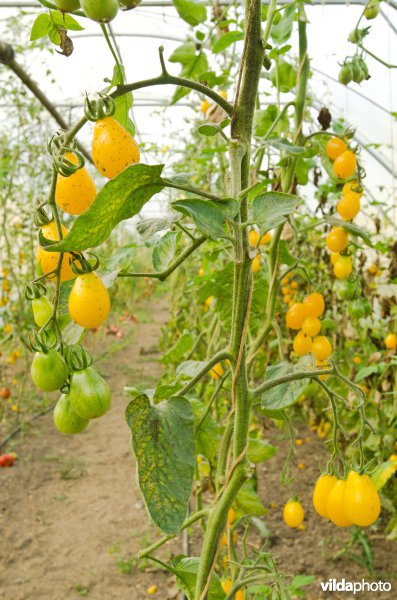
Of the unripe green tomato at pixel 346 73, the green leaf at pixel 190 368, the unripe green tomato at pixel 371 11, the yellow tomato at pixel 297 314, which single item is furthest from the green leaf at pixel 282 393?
the unripe green tomato at pixel 371 11

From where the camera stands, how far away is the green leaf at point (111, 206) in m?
0.44

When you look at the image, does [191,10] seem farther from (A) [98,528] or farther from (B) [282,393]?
(A) [98,528]

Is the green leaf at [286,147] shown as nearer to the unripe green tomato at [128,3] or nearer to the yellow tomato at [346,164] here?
the unripe green tomato at [128,3]

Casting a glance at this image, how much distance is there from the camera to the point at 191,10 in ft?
3.02

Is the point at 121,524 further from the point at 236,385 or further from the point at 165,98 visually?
the point at 165,98

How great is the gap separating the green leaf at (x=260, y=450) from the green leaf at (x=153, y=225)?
1.87ft

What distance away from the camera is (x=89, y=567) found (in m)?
2.29

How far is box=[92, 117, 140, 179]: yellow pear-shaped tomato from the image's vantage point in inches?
20.1

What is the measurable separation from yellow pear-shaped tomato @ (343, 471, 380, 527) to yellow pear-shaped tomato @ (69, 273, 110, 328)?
418 millimetres

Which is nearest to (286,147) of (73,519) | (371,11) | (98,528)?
(371,11)

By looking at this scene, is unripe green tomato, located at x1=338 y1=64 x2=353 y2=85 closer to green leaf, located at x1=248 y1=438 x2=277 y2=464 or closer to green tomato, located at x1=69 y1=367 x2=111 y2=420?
green leaf, located at x1=248 y1=438 x2=277 y2=464

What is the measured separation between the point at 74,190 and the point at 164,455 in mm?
272

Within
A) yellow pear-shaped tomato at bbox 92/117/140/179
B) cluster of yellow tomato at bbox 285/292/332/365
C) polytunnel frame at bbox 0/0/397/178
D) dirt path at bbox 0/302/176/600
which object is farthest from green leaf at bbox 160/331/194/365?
dirt path at bbox 0/302/176/600

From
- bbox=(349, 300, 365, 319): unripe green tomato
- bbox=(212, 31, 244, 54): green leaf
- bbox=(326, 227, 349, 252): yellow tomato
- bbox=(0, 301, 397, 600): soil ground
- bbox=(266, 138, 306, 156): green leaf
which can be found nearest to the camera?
bbox=(266, 138, 306, 156): green leaf
